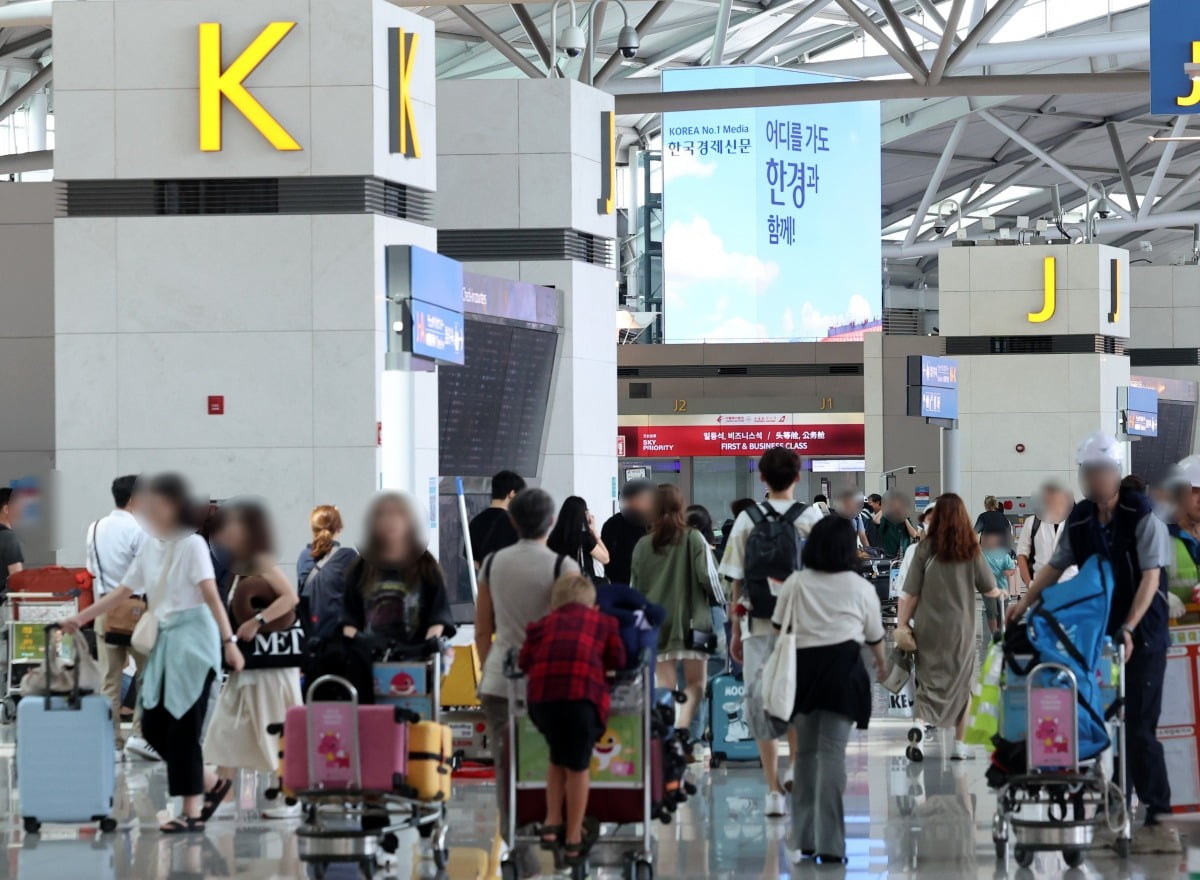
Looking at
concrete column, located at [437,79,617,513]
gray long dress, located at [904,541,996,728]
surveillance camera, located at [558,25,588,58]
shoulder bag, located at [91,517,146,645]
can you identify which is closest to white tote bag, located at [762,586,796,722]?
gray long dress, located at [904,541,996,728]

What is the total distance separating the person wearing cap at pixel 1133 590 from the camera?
24.1 feet

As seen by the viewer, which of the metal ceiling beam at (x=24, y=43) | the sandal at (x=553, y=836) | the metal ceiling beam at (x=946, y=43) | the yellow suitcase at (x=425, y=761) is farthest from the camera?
the metal ceiling beam at (x=24, y=43)

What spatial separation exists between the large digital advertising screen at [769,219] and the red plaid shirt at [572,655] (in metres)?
28.3

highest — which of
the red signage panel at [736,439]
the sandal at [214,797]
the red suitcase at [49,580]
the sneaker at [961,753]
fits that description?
the red signage panel at [736,439]

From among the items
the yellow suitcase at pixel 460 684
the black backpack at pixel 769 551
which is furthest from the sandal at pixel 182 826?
the black backpack at pixel 769 551

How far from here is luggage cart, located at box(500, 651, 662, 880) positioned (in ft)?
21.8

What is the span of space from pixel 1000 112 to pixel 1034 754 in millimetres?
36460

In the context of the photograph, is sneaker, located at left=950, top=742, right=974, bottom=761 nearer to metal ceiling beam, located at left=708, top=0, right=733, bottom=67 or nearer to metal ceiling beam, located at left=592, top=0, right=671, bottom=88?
metal ceiling beam, located at left=592, top=0, right=671, bottom=88

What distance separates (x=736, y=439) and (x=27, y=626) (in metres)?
26.7

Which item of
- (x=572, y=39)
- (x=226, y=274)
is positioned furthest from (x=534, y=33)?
(x=226, y=274)

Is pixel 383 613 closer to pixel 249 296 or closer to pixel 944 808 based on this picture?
pixel 944 808

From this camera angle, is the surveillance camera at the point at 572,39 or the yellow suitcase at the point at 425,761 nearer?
the yellow suitcase at the point at 425,761

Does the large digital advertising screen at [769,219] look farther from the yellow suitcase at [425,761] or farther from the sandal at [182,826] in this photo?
the yellow suitcase at [425,761]

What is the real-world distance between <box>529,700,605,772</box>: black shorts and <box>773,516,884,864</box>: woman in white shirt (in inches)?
42.5
